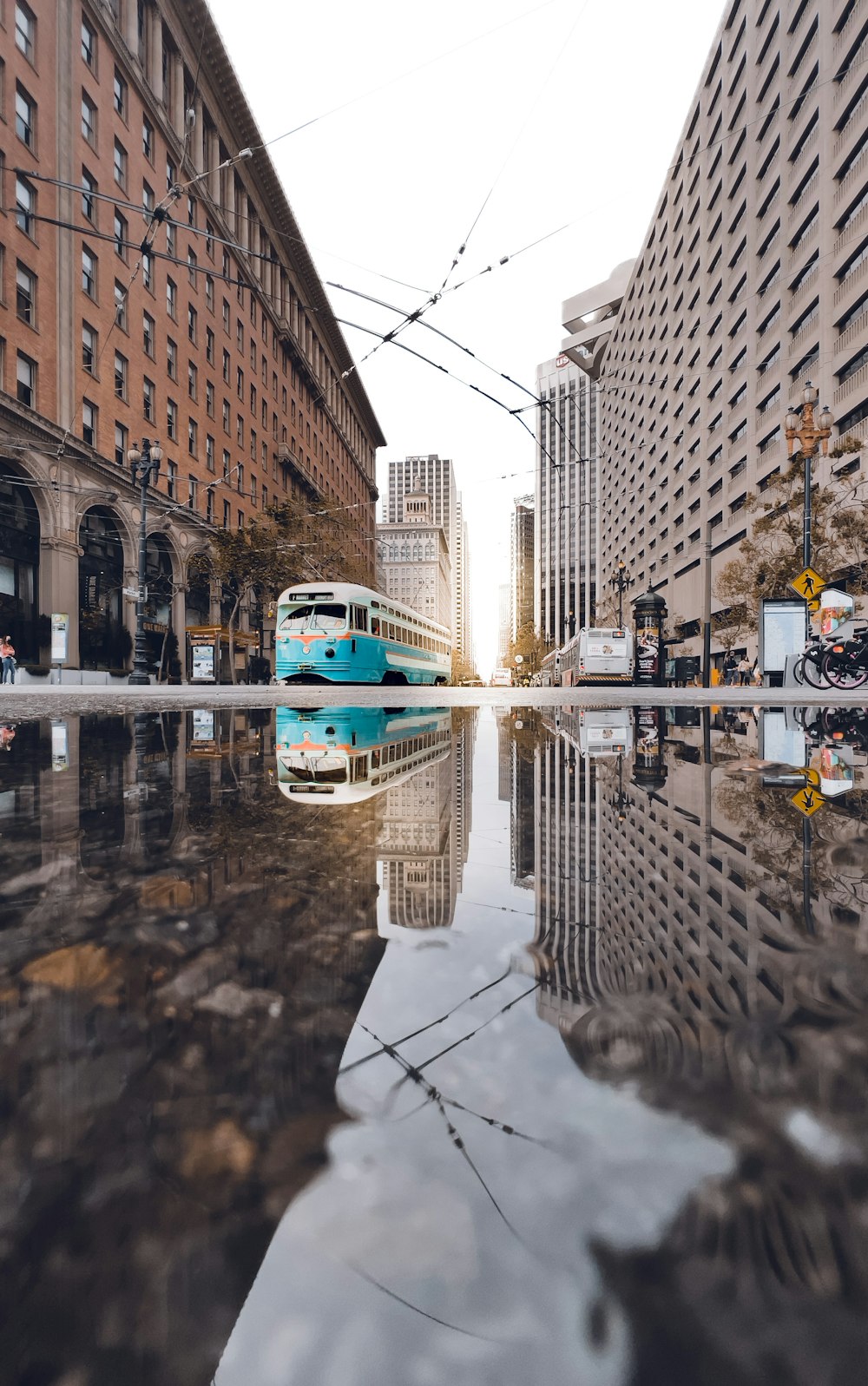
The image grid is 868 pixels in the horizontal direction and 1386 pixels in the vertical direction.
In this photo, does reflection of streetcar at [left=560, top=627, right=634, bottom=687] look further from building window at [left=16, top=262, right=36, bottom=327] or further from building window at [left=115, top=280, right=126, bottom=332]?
building window at [left=16, top=262, right=36, bottom=327]

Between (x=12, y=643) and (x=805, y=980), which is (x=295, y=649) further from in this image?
(x=805, y=980)

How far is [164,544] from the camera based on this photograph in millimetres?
33469

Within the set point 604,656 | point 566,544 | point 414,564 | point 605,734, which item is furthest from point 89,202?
point 566,544

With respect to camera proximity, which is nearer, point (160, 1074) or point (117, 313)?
point (160, 1074)

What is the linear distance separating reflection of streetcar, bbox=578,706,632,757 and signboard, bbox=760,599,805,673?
1232 cm

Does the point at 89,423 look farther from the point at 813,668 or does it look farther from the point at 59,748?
the point at 59,748

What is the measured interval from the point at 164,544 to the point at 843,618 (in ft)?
95.4

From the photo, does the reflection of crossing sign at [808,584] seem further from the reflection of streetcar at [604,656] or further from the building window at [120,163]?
the building window at [120,163]

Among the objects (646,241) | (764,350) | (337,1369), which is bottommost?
(337,1369)

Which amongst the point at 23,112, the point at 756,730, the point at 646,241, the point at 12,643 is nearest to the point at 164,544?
the point at 12,643

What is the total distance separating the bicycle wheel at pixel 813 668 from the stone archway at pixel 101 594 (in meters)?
25.0

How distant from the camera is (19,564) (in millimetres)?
24266

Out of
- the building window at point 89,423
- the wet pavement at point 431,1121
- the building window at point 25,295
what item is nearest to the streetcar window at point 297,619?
the building window at point 89,423

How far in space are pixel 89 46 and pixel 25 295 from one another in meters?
11.8
